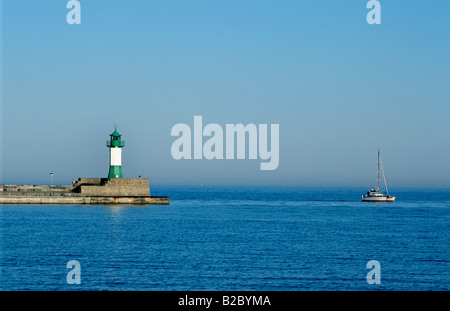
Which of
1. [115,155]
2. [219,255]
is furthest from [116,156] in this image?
[219,255]

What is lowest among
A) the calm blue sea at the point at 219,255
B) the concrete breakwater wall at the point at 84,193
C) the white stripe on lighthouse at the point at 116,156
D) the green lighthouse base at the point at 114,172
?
the calm blue sea at the point at 219,255

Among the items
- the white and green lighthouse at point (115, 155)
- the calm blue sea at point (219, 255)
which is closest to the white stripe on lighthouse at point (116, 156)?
the white and green lighthouse at point (115, 155)

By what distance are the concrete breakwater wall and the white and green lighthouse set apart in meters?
1.02

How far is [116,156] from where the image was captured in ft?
283

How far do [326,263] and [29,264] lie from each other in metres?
16.4

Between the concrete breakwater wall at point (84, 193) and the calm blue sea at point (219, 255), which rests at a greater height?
the concrete breakwater wall at point (84, 193)

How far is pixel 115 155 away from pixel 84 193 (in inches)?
273

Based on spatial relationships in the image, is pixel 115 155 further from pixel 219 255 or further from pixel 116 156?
pixel 219 255

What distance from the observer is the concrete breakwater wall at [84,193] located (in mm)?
84438

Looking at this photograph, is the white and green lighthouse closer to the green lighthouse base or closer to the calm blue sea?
the green lighthouse base

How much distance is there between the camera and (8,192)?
84.7m

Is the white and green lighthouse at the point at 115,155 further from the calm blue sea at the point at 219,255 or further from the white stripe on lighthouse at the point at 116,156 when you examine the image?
the calm blue sea at the point at 219,255
